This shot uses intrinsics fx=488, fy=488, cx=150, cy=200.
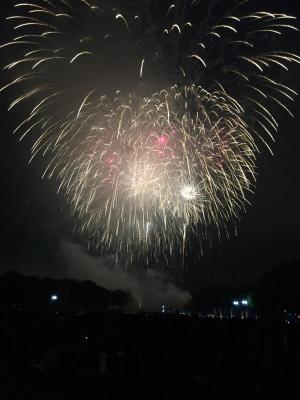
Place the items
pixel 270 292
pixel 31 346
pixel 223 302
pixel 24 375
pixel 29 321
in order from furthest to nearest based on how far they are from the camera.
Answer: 1. pixel 223 302
2. pixel 270 292
3. pixel 29 321
4. pixel 31 346
5. pixel 24 375

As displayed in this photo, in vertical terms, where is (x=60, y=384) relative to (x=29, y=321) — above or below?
below

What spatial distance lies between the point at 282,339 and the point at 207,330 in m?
2.83

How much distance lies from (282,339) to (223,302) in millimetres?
115992

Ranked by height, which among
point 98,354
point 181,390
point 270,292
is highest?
point 270,292

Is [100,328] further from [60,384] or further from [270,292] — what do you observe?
[270,292]

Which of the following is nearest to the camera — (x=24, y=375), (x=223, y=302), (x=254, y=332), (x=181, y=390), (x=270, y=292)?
(x=181, y=390)

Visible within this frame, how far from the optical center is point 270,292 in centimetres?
7738

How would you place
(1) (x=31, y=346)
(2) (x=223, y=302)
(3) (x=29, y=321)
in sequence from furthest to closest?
(2) (x=223, y=302), (3) (x=29, y=321), (1) (x=31, y=346)

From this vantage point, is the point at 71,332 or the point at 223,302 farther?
the point at 223,302

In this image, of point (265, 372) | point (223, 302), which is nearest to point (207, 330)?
point (265, 372)

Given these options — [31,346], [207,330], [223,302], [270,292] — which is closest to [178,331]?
[207,330]

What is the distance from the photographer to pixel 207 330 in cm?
1853

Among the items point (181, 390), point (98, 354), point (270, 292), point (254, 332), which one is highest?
point (270, 292)

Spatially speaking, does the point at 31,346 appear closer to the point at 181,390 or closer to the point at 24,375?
the point at 24,375
